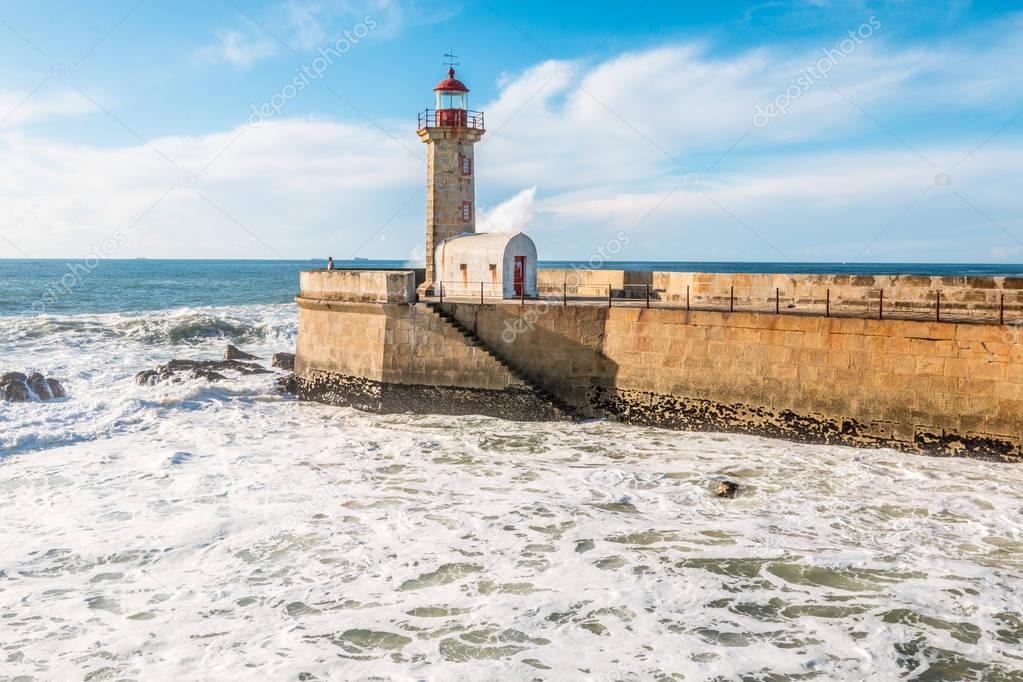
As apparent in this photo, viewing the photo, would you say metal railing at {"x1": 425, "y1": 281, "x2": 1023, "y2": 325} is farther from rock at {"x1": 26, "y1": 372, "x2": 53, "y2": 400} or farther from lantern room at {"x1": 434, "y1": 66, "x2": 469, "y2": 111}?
rock at {"x1": 26, "y1": 372, "x2": 53, "y2": 400}

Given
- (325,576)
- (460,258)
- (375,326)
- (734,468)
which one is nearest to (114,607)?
(325,576)

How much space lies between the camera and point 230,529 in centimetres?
888

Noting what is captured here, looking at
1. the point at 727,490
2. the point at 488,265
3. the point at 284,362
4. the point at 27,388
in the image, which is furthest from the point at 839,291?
the point at 27,388

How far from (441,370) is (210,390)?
554cm

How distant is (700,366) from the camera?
13.9 meters

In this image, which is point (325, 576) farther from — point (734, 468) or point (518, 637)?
point (734, 468)

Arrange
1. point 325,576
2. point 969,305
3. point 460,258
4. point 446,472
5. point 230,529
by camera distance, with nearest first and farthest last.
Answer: point 325,576, point 230,529, point 446,472, point 969,305, point 460,258

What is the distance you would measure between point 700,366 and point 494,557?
7.03m

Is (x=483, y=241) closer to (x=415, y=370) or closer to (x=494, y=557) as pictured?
(x=415, y=370)

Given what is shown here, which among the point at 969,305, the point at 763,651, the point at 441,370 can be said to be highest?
the point at 969,305

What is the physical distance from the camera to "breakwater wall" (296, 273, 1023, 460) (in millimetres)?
11664

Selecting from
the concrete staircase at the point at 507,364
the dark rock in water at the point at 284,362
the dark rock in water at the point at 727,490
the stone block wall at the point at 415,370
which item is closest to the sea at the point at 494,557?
the dark rock in water at the point at 727,490

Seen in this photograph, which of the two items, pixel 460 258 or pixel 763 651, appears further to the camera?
pixel 460 258

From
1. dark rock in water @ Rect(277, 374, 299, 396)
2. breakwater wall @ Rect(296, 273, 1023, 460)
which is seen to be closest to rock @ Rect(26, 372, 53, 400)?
dark rock in water @ Rect(277, 374, 299, 396)
